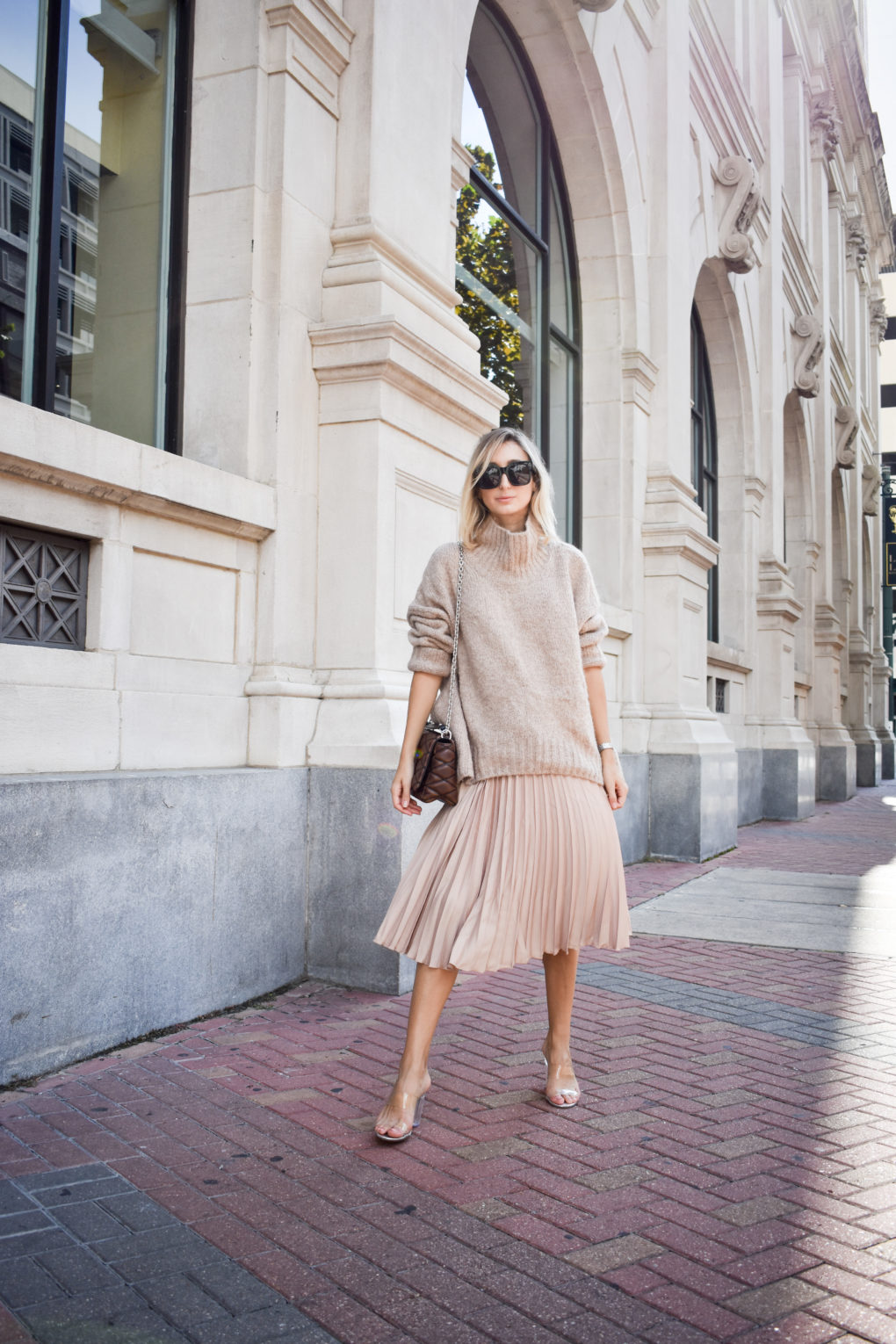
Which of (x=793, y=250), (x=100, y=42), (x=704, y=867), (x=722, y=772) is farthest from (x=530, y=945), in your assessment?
(x=793, y=250)

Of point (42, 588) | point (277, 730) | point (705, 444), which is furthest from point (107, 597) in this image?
point (705, 444)

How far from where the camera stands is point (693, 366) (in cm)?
1384

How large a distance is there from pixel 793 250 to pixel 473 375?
15198 mm

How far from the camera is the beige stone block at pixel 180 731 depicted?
4090 millimetres

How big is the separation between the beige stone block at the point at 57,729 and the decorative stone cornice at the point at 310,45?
9.96ft

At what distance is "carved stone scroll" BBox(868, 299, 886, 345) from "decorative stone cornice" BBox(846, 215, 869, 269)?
492 cm

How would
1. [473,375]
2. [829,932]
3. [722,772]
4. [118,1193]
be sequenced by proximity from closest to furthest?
[118,1193], [473,375], [829,932], [722,772]

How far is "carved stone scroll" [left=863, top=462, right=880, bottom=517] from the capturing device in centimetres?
3028

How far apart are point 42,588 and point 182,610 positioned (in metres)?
0.72

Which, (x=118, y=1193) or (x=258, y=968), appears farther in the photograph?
(x=258, y=968)

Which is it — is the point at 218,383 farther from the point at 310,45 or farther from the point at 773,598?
the point at 773,598

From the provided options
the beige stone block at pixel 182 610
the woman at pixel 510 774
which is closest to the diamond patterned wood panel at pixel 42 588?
the beige stone block at pixel 182 610

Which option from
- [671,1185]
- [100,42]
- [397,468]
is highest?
[100,42]

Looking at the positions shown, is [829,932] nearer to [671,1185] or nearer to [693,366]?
[671,1185]
